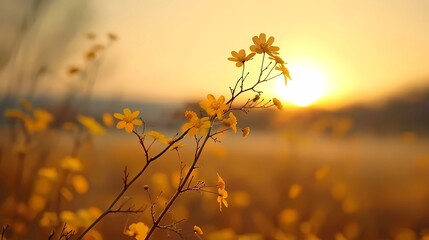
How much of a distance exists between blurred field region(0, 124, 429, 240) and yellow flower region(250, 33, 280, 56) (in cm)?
54

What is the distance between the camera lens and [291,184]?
4.46 feet

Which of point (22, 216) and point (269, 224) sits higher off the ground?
point (269, 224)

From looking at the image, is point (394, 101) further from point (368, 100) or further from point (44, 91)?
point (44, 91)

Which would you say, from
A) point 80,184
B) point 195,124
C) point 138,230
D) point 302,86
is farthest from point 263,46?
point 80,184

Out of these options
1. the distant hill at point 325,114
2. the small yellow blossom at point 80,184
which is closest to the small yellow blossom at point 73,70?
the distant hill at point 325,114

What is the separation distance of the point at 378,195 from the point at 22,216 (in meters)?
0.83

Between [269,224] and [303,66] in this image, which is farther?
[269,224]

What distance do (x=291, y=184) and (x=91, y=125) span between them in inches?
19.1

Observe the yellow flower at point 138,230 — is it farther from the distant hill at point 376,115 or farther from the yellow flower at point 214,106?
the distant hill at point 376,115

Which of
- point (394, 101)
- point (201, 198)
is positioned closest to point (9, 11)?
point (201, 198)

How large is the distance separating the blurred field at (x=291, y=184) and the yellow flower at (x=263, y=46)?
54 centimetres

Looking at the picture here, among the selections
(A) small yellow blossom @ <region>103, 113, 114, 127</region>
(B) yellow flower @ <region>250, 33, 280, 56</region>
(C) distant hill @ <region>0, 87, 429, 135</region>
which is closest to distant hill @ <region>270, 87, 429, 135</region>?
(C) distant hill @ <region>0, 87, 429, 135</region>

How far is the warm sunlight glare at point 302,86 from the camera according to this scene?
47.1 inches

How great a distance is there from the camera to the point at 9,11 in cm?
127
